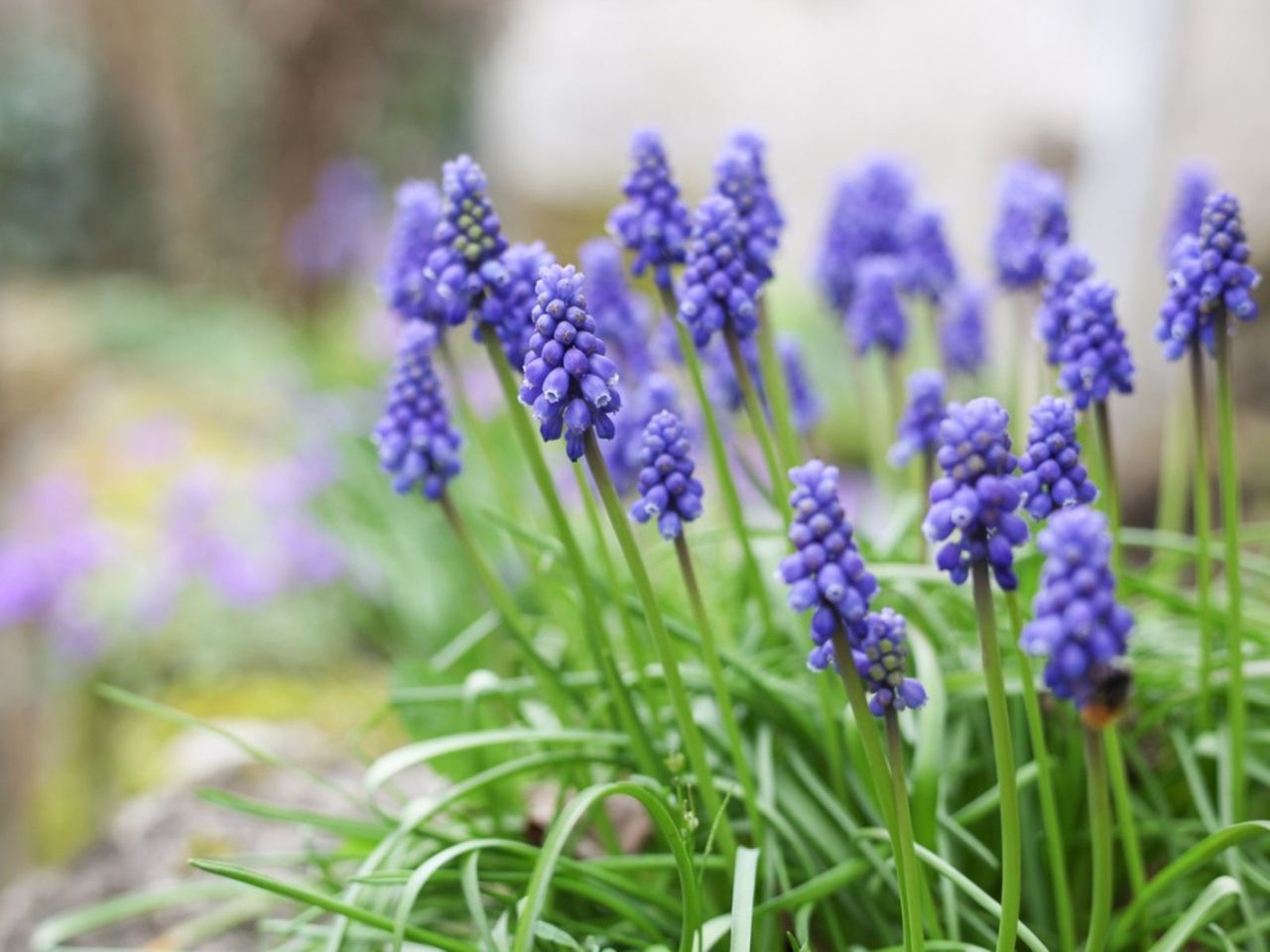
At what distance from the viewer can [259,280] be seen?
13281mm

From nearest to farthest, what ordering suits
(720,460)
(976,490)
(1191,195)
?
1. (976,490)
2. (720,460)
3. (1191,195)

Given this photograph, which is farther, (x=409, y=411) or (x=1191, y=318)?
(x=409, y=411)

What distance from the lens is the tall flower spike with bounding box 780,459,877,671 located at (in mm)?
1570

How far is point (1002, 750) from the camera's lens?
1.69m

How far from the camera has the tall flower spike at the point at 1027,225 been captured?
279 centimetres

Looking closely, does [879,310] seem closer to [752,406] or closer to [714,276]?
[752,406]

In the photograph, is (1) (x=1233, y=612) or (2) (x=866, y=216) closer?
(1) (x=1233, y=612)

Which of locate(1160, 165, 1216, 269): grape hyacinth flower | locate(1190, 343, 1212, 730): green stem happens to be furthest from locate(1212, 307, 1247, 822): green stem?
locate(1160, 165, 1216, 269): grape hyacinth flower

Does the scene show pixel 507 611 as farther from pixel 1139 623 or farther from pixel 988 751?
pixel 1139 623

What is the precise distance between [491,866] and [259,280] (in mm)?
11858

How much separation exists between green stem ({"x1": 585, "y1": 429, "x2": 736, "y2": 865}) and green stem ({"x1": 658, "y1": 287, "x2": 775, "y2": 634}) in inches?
13.8

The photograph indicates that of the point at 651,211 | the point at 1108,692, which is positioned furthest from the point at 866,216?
the point at 1108,692

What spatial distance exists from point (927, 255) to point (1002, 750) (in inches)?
72.7

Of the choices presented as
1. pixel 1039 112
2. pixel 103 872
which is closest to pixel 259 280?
pixel 1039 112
